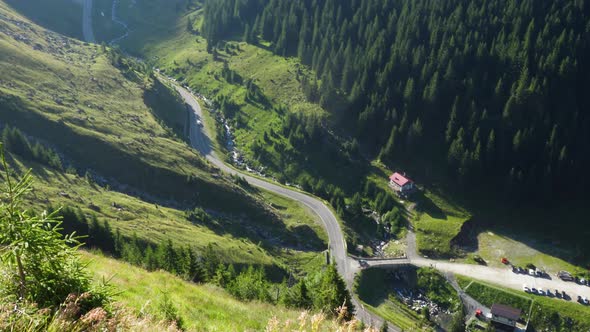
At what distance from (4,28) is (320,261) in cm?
13605

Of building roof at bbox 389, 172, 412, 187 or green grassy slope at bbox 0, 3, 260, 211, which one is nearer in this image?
green grassy slope at bbox 0, 3, 260, 211

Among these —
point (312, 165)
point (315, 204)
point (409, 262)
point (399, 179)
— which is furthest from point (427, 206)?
point (312, 165)

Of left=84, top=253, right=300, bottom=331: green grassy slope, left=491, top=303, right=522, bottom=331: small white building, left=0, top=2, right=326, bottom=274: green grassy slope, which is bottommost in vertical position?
left=491, top=303, right=522, bottom=331: small white building

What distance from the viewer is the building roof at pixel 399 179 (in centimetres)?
11655

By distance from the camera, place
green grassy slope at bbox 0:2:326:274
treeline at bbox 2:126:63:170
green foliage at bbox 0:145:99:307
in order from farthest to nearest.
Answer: treeline at bbox 2:126:63:170, green grassy slope at bbox 0:2:326:274, green foliage at bbox 0:145:99:307

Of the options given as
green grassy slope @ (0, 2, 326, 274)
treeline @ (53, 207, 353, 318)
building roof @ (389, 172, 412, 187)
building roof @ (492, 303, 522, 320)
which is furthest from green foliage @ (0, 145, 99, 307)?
building roof @ (389, 172, 412, 187)

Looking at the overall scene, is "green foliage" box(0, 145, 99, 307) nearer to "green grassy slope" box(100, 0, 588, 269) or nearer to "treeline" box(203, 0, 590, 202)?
"green grassy slope" box(100, 0, 588, 269)

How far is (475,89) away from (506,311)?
67.2 meters

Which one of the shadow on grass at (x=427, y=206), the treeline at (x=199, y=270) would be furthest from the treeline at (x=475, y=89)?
the treeline at (x=199, y=270)

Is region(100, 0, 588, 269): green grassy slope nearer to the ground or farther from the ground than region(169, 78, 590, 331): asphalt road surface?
farther from the ground

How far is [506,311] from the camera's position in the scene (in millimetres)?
83750

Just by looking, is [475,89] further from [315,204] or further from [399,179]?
[315,204]

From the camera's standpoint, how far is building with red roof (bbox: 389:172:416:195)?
11656cm

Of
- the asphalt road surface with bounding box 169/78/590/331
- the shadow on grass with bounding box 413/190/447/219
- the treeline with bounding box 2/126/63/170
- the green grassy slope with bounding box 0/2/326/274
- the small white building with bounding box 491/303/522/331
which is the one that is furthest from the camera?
the shadow on grass with bounding box 413/190/447/219
